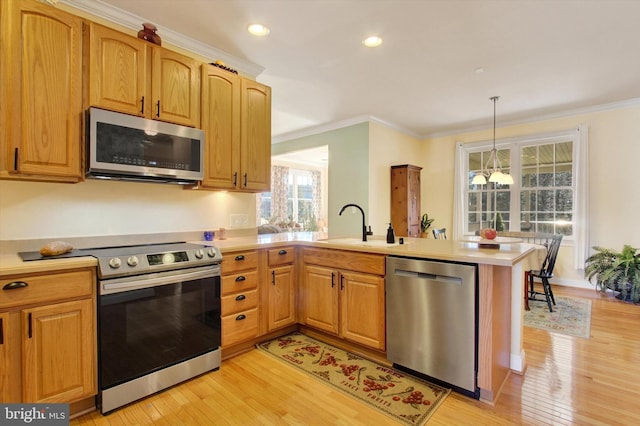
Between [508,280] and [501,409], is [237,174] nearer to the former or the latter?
[508,280]

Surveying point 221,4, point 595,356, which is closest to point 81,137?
point 221,4

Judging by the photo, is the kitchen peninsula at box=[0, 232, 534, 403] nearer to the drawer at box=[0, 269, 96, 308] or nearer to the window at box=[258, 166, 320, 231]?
the drawer at box=[0, 269, 96, 308]

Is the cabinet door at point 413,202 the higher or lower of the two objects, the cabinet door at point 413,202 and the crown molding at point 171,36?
the lower

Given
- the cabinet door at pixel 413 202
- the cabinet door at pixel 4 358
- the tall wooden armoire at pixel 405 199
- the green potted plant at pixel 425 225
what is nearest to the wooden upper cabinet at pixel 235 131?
the cabinet door at pixel 4 358

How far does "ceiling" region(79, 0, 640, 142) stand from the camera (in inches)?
95.7

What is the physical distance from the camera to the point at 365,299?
248cm

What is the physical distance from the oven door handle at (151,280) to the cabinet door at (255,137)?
0.97 m

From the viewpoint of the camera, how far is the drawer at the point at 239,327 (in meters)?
2.45

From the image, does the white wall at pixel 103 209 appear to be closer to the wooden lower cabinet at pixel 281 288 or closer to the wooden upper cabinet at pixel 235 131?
the wooden upper cabinet at pixel 235 131

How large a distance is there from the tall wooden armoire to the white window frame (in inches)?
37.8

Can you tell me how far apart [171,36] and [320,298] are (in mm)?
2650

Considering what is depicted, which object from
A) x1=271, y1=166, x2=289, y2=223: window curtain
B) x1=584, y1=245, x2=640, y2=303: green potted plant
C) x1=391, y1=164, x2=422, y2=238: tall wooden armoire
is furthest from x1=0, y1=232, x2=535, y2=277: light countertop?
x1=271, y1=166, x2=289, y2=223: window curtain

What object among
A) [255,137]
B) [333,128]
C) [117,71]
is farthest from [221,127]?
[333,128]

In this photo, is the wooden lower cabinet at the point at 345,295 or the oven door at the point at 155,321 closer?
the oven door at the point at 155,321
